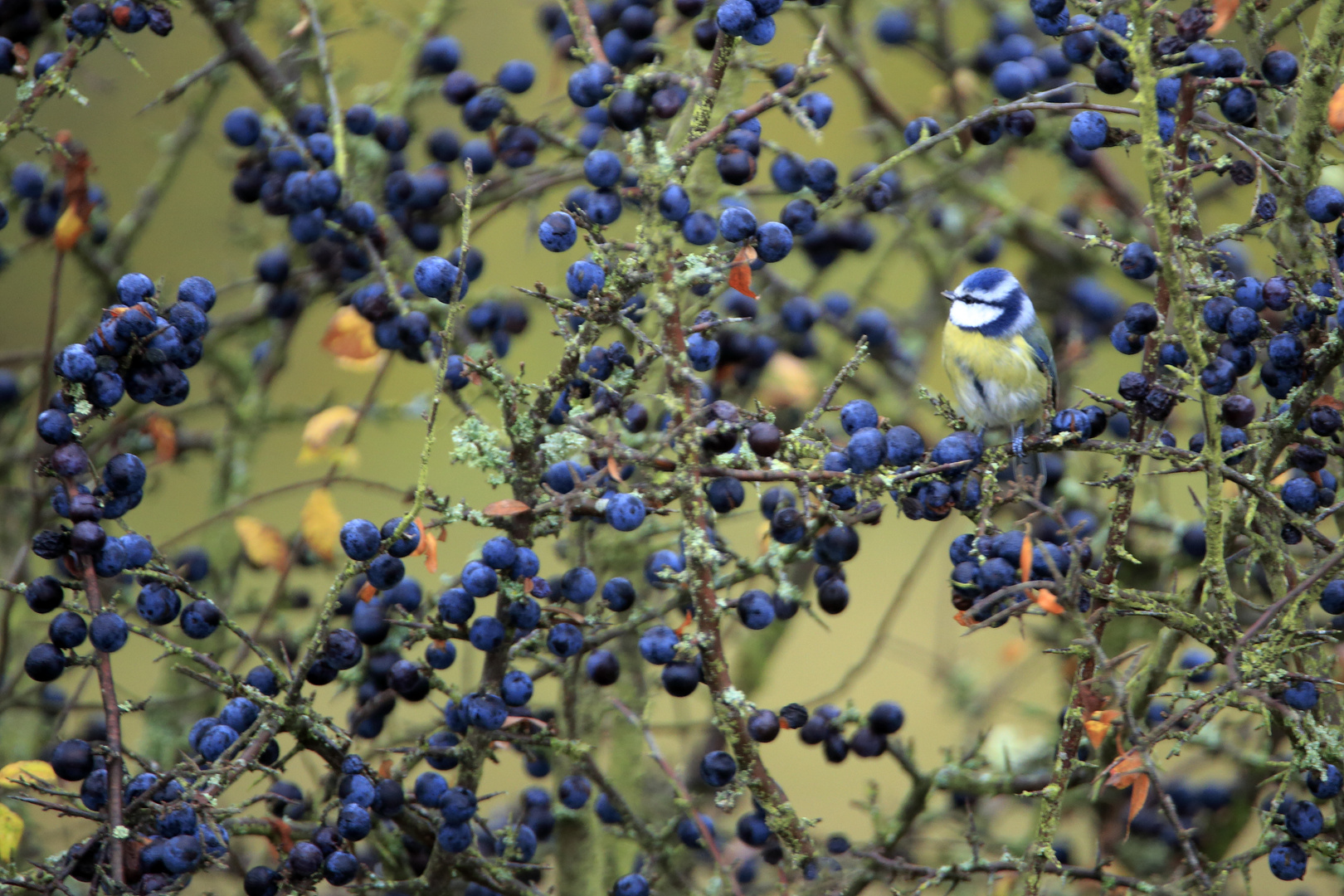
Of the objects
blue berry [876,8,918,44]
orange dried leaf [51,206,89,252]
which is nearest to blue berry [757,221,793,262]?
orange dried leaf [51,206,89,252]

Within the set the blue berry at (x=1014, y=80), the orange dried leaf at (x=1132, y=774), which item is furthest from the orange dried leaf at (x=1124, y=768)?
the blue berry at (x=1014, y=80)

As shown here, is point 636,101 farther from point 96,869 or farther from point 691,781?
point 691,781

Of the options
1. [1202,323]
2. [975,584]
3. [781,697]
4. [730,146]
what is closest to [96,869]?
[975,584]

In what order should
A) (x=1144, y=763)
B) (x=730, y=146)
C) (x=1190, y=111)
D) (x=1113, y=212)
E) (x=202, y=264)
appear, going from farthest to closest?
(x=202, y=264), (x=1113, y=212), (x=730, y=146), (x=1190, y=111), (x=1144, y=763)

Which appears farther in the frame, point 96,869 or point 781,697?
point 781,697

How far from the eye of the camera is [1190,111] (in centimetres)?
120

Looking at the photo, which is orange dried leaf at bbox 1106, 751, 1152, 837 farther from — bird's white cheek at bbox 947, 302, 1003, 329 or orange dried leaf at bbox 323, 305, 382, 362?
orange dried leaf at bbox 323, 305, 382, 362

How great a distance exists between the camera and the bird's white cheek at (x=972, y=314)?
6.09 feet

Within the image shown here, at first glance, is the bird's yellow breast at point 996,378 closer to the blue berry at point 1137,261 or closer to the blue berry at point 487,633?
the blue berry at point 1137,261

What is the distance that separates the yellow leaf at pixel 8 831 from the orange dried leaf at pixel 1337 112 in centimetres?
161

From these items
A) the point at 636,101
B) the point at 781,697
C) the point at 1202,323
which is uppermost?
the point at 636,101

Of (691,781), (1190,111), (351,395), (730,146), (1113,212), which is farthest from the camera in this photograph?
(351,395)

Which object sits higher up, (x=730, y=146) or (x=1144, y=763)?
(x=730, y=146)

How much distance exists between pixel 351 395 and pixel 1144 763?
155 inches
